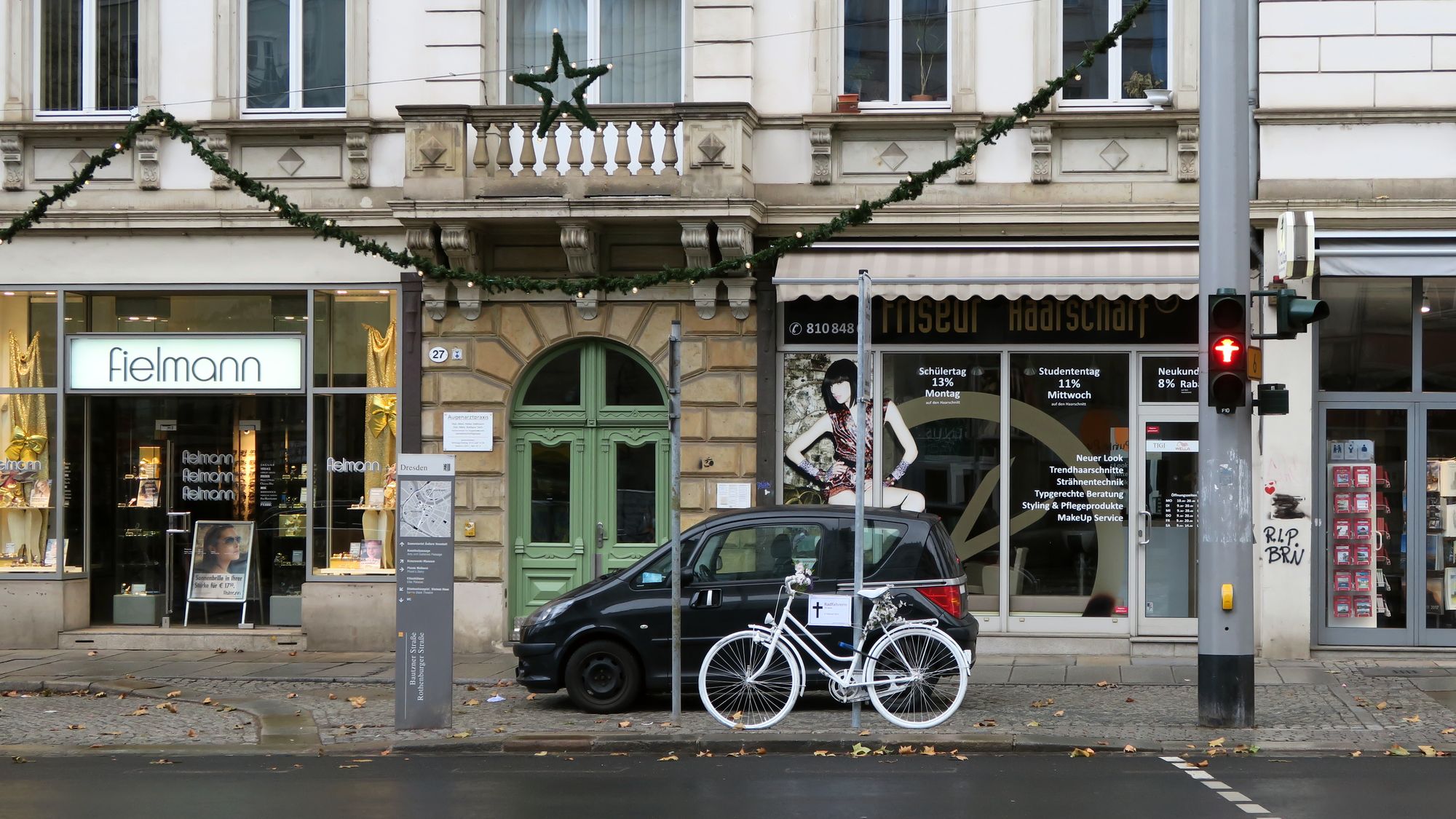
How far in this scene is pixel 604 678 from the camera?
11.8 m

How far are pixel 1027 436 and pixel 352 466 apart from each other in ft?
22.3

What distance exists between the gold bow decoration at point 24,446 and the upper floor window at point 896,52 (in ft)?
30.0

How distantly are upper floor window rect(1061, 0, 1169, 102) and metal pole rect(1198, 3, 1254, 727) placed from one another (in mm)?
4084

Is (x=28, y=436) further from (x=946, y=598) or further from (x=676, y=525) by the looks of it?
(x=946, y=598)

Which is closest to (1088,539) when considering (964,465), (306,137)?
(964,465)

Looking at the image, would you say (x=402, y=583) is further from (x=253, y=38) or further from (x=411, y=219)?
(x=253, y=38)

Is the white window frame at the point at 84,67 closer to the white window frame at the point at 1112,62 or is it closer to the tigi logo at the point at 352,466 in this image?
the tigi logo at the point at 352,466

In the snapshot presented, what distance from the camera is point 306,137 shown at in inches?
622

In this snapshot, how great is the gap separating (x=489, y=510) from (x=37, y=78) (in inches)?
259

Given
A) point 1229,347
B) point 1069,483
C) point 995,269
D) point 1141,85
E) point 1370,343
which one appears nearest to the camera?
point 1229,347

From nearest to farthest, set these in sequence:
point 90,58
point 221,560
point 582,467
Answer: point 582,467
point 90,58
point 221,560

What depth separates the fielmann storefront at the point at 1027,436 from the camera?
15.1 meters

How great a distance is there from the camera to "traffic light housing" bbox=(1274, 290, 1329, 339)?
35.5 ft

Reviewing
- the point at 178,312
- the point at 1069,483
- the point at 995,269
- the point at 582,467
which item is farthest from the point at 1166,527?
the point at 178,312
